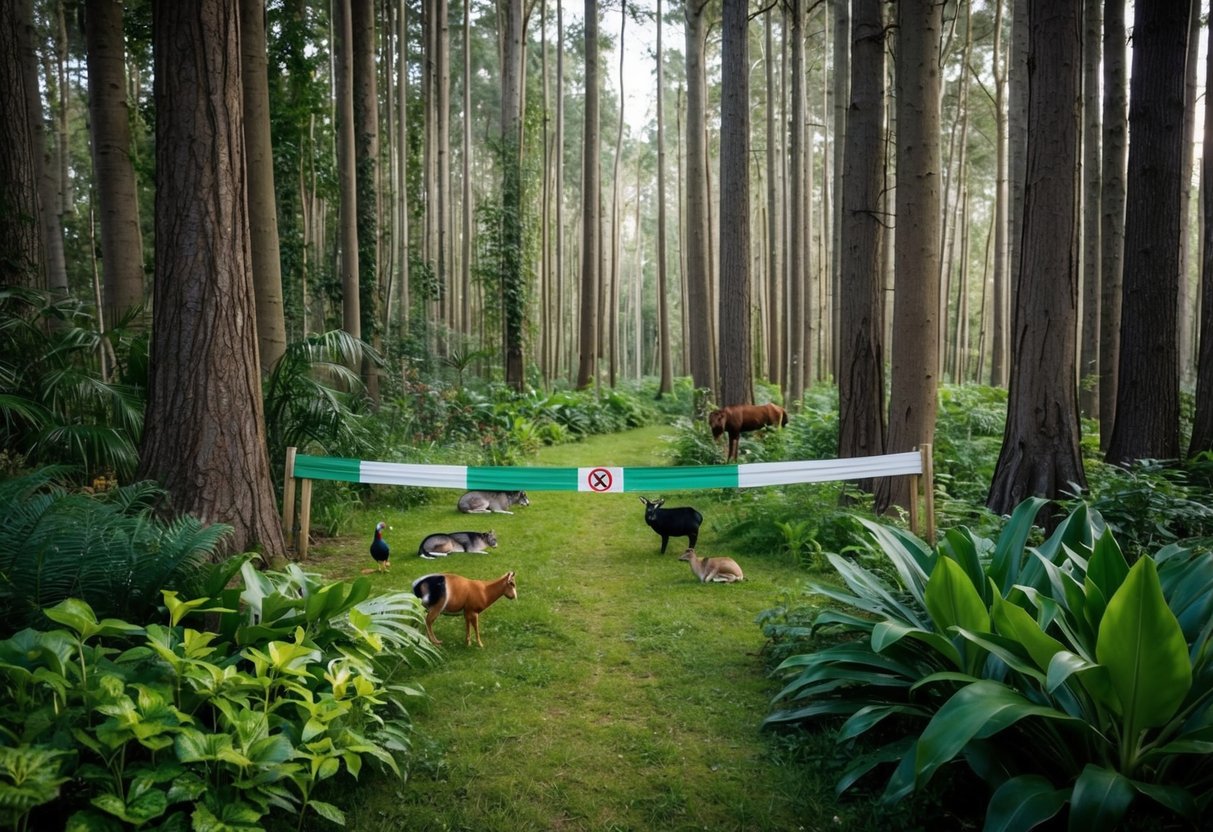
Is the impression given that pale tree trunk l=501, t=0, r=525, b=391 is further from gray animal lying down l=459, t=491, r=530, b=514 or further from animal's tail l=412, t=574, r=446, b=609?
animal's tail l=412, t=574, r=446, b=609

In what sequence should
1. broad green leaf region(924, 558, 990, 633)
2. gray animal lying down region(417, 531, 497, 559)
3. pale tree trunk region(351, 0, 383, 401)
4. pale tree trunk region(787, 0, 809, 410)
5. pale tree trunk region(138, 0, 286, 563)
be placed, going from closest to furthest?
broad green leaf region(924, 558, 990, 633) < pale tree trunk region(138, 0, 286, 563) < gray animal lying down region(417, 531, 497, 559) < pale tree trunk region(351, 0, 383, 401) < pale tree trunk region(787, 0, 809, 410)

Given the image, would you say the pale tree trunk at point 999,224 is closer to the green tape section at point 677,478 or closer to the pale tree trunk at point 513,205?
the pale tree trunk at point 513,205

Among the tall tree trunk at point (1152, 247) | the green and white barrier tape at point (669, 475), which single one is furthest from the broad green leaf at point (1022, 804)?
the tall tree trunk at point (1152, 247)

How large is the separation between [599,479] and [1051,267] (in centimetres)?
432

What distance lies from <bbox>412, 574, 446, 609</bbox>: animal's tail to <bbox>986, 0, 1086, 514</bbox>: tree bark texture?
5.03 meters

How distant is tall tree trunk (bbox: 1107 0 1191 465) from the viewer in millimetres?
7641

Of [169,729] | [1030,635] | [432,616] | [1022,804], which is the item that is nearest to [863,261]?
[432,616]

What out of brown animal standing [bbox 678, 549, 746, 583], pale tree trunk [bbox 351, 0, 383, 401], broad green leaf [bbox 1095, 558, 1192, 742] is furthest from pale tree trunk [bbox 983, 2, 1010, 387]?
broad green leaf [bbox 1095, 558, 1192, 742]

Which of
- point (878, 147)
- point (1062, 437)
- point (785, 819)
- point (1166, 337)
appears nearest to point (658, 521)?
point (1062, 437)

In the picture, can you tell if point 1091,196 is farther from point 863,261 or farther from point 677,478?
point 677,478

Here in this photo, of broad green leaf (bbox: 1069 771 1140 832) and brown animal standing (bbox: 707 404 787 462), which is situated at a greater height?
brown animal standing (bbox: 707 404 787 462)

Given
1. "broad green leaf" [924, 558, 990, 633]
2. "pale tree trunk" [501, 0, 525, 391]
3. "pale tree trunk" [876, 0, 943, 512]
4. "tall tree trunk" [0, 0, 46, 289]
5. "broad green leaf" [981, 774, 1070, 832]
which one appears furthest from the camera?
"pale tree trunk" [501, 0, 525, 391]

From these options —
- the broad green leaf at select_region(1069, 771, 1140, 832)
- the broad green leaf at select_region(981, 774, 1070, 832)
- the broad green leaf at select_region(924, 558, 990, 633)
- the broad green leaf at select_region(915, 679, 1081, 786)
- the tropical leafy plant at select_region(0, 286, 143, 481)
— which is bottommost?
the broad green leaf at select_region(981, 774, 1070, 832)

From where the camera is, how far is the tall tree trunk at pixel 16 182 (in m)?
7.80
